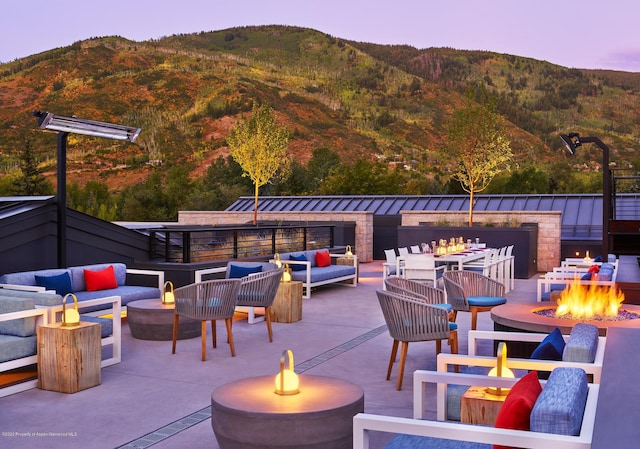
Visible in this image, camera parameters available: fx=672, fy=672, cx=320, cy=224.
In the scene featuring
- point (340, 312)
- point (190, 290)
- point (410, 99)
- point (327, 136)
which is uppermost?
point (410, 99)

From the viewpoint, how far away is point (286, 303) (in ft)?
27.5

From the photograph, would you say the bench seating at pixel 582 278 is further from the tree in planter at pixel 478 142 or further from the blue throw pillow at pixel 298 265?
the tree in planter at pixel 478 142

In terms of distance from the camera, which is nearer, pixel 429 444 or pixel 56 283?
pixel 429 444

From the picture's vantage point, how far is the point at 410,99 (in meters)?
63.1

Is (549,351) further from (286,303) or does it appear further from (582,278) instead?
(286,303)

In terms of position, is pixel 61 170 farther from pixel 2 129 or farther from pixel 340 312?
pixel 2 129

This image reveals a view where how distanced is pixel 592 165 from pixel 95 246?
154ft

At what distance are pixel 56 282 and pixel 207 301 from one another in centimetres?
230

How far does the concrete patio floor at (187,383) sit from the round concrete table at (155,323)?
106 mm

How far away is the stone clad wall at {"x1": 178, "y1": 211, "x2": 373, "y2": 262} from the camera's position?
17.9 m

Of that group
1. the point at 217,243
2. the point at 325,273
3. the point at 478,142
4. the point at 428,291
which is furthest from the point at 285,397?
the point at 478,142

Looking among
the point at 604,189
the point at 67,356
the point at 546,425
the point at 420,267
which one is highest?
the point at 604,189

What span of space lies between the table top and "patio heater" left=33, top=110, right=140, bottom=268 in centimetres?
462

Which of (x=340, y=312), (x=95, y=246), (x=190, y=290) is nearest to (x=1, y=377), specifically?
(x=190, y=290)
